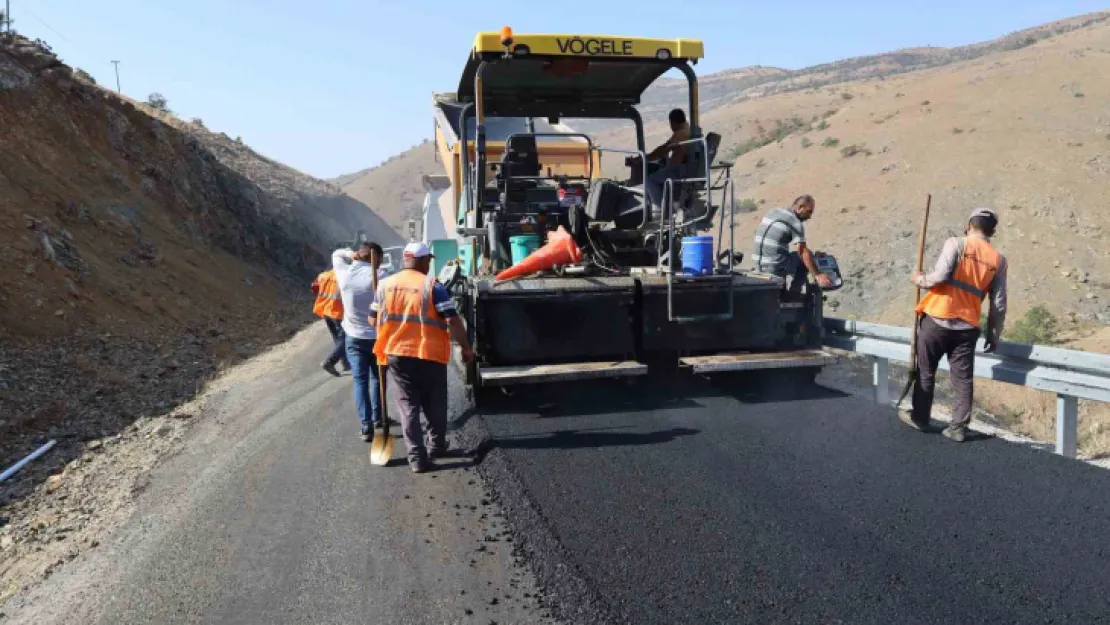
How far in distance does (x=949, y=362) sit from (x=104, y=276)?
10.5m

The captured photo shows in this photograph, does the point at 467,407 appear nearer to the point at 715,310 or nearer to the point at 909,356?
the point at 715,310

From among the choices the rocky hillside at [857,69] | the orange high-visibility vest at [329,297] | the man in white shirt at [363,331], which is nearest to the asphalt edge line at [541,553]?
the man in white shirt at [363,331]

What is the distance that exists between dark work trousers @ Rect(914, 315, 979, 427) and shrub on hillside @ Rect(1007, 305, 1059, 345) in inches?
316

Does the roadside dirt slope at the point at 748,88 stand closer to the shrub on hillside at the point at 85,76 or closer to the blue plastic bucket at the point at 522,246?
the shrub on hillside at the point at 85,76

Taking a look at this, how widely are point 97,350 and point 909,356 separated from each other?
809cm

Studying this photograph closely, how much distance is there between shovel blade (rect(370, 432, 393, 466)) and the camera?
201 inches

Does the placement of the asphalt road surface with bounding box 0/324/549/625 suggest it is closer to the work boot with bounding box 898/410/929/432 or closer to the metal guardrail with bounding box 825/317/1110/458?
the work boot with bounding box 898/410/929/432

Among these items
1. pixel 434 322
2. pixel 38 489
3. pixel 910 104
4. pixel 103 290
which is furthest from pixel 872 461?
pixel 910 104

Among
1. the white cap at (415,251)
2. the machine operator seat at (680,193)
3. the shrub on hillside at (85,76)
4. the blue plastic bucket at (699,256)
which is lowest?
the blue plastic bucket at (699,256)

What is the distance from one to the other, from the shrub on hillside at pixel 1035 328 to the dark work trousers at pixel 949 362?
8.04 meters

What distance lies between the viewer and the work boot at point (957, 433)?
190 inches

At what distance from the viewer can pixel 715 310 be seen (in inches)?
238

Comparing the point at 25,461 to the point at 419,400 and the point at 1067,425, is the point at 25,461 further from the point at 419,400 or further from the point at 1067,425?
the point at 1067,425

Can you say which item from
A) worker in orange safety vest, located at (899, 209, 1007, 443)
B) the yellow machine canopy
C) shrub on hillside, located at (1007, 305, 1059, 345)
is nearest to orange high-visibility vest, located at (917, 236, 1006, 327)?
worker in orange safety vest, located at (899, 209, 1007, 443)
